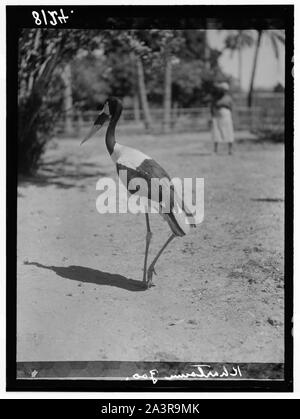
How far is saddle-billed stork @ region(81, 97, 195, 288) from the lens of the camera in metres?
5.20

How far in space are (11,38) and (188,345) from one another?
282cm

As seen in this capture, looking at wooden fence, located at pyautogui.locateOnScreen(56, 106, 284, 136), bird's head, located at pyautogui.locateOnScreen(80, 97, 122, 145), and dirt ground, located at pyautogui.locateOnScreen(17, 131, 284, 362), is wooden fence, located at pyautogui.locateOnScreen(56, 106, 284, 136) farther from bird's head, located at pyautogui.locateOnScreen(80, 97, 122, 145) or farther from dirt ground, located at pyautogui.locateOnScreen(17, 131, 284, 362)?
dirt ground, located at pyautogui.locateOnScreen(17, 131, 284, 362)

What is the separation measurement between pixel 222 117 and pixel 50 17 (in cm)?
475

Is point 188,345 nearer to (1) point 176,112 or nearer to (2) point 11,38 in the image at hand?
(2) point 11,38

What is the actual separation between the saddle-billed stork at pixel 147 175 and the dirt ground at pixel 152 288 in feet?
0.78

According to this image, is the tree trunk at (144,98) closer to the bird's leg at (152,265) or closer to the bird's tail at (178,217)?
the bird's tail at (178,217)

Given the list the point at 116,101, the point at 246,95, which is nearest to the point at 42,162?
the point at 246,95

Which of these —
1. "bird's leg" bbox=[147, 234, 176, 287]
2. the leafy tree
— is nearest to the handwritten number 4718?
the leafy tree

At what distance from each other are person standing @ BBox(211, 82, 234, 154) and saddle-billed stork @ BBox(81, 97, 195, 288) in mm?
3789

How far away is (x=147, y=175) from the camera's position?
17.0 feet

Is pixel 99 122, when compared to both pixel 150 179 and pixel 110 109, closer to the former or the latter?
pixel 110 109

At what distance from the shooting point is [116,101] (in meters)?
5.41

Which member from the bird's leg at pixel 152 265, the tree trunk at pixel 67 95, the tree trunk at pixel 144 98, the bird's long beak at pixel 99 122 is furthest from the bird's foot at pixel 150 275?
the tree trunk at pixel 144 98
